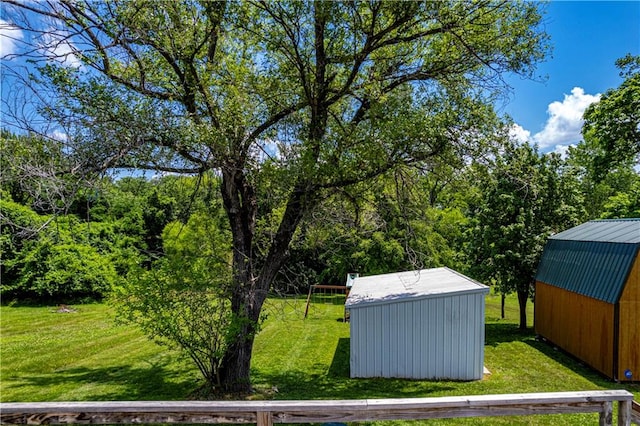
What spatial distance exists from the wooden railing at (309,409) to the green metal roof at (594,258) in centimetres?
626

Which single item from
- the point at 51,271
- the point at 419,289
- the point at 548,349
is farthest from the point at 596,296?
the point at 51,271

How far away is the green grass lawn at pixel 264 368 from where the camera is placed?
646cm

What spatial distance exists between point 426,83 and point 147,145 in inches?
178

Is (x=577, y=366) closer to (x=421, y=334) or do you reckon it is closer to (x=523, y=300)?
(x=421, y=334)

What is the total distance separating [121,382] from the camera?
7.06m

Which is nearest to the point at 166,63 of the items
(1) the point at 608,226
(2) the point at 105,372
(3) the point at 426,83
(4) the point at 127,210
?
(3) the point at 426,83

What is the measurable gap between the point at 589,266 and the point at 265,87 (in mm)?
8245

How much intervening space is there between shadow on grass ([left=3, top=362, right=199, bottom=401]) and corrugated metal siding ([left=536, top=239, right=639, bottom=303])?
8326 millimetres

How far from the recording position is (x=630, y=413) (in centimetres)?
268

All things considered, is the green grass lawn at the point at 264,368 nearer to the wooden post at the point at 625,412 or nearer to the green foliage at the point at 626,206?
the wooden post at the point at 625,412

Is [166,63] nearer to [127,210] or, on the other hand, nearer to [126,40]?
[126,40]

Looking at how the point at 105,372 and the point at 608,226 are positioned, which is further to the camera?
the point at 608,226

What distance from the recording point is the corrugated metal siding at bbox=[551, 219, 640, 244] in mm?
8045

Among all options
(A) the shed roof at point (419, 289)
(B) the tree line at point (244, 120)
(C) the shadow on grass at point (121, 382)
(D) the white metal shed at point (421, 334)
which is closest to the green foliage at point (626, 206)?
(A) the shed roof at point (419, 289)
